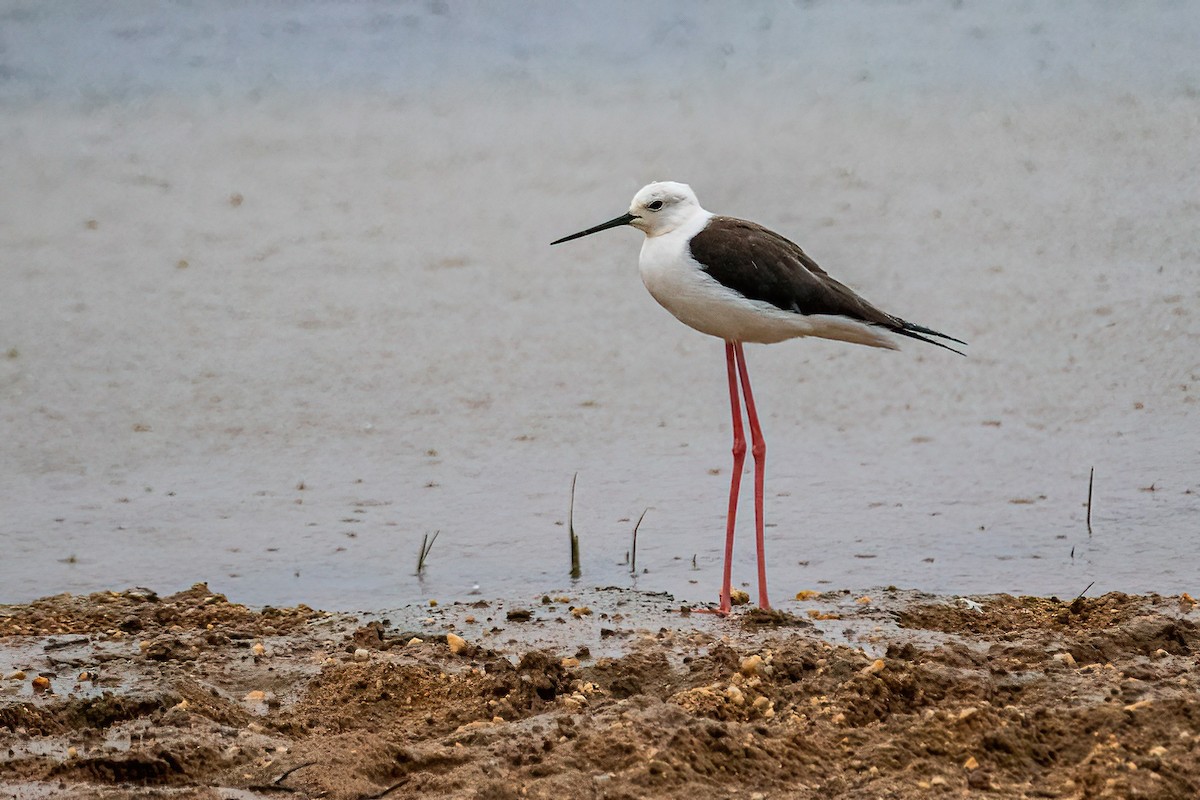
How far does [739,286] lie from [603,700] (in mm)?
1603

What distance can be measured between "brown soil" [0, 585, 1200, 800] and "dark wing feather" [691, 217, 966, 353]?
92cm

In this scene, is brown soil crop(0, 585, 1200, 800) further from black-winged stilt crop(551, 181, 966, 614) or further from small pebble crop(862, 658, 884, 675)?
black-winged stilt crop(551, 181, 966, 614)

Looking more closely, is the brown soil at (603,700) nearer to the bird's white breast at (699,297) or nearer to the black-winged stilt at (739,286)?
the black-winged stilt at (739,286)

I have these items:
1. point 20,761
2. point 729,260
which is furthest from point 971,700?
point 20,761

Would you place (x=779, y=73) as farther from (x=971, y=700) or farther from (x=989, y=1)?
(x=971, y=700)

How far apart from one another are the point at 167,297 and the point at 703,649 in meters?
5.00

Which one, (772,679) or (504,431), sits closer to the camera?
(772,679)

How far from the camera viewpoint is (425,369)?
302 inches

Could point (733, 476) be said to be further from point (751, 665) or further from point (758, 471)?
point (751, 665)

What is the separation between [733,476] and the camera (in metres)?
5.49

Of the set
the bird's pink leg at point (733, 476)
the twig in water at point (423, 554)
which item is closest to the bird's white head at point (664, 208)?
the bird's pink leg at point (733, 476)

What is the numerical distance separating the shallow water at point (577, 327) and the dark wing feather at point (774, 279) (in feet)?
3.08

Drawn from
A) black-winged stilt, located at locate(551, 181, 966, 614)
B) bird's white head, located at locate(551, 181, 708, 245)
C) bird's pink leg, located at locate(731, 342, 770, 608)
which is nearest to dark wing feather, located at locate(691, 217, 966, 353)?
black-winged stilt, located at locate(551, 181, 966, 614)

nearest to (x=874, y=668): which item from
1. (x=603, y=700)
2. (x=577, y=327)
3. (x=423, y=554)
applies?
(x=603, y=700)
